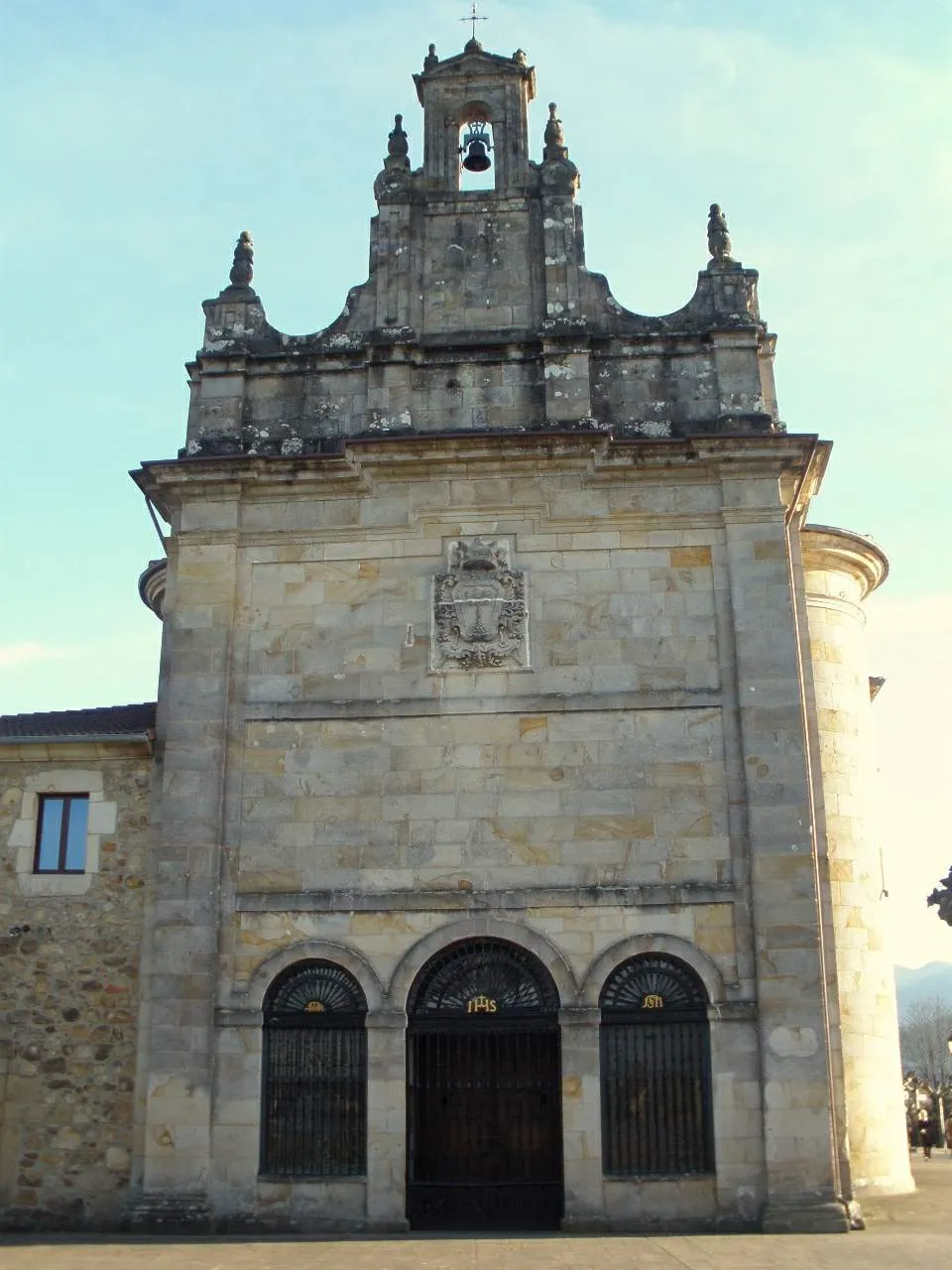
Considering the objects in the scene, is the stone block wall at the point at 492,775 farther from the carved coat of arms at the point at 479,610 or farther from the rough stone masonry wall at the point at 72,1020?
the rough stone masonry wall at the point at 72,1020

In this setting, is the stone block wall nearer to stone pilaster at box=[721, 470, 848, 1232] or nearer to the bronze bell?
stone pilaster at box=[721, 470, 848, 1232]

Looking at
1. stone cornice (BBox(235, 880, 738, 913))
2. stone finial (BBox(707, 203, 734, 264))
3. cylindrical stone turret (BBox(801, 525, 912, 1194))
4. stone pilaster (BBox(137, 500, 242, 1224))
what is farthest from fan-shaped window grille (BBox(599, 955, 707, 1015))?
stone finial (BBox(707, 203, 734, 264))

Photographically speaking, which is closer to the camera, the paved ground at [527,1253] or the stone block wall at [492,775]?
the paved ground at [527,1253]

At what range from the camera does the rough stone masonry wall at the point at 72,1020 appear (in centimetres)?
1633

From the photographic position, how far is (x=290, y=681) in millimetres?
17656

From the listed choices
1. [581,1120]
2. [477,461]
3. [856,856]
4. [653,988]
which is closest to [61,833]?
[477,461]

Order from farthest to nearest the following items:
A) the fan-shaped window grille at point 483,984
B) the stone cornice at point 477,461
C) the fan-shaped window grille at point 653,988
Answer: the stone cornice at point 477,461 < the fan-shaped window grille at point 483,984 < the fan-shaped window grille at point 653,988

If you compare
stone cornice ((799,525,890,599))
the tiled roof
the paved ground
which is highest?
stone cornice ((799,525,890,599))

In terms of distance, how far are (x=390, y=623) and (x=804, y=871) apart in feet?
19.5

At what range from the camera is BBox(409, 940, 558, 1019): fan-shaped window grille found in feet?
53.5

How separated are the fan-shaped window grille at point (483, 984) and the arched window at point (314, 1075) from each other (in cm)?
85

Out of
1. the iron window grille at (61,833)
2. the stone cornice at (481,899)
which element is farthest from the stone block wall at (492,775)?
the iron window grille at (61,833)

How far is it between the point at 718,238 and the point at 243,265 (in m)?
6.77

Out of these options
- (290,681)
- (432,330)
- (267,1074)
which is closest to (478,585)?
(290,681)
